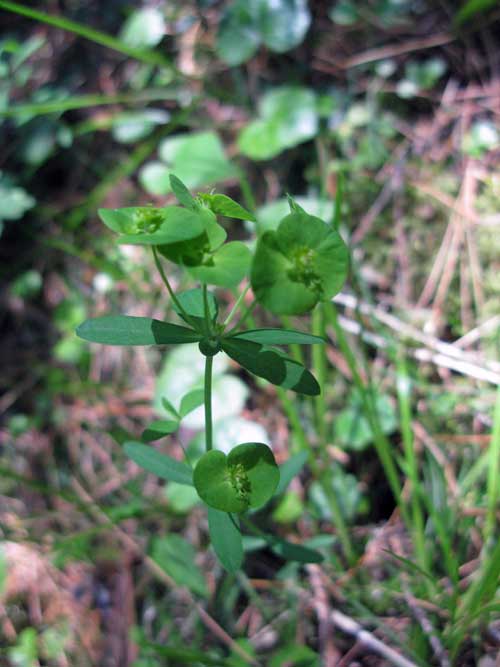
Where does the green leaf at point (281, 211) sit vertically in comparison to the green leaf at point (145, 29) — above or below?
below

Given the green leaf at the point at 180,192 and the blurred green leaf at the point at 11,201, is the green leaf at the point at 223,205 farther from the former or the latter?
the blurred green leaf at the point at 11,201

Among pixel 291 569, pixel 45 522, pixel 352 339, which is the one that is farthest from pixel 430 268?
pixel 45 522

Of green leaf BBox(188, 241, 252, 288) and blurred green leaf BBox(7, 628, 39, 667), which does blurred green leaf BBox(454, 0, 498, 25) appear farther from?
blurred green leaf BBox(7, 628, 39, 667)

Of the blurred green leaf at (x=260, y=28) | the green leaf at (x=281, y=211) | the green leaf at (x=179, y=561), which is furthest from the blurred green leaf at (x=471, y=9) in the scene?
the green leaf at (x=179, y=561)

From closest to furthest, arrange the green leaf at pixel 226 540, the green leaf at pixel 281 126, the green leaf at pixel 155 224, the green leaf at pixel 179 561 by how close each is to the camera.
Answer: the green leaf at pixel 155 224, the green leaf at pixel 226 540, the green leaf at pixel 179 561, the green leaf at pixel 281 126

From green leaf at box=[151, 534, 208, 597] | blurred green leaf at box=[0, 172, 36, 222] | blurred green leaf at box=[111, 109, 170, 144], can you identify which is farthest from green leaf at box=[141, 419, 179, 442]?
blurred green leaf at box=[111, 109, 170, 144]

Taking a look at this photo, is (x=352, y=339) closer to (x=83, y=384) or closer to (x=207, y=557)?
(x=207, y=557)
